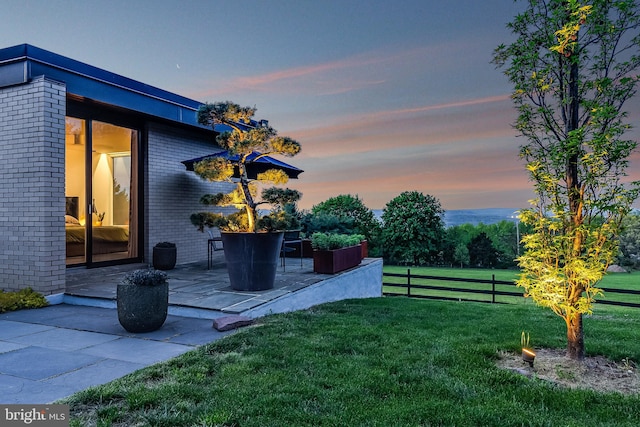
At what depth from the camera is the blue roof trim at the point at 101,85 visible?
211 inches

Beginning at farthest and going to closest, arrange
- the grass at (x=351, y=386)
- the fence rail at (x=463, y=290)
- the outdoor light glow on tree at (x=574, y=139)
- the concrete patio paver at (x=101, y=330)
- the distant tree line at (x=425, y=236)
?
the distant tree line at (x=425, y=236)
the fence rail at (x=463, y=290)
the outdoor light glow on tree at (x=574, y=139)
the concrete patio paver at (x=101, y=330)
the grass at (x=351, y=386)

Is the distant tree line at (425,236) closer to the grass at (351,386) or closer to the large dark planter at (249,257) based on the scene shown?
the large dark planter at (249,257)

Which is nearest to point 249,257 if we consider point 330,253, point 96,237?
point 330,253

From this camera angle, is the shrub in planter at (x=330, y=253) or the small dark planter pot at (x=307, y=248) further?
the small dark planter pot at (x=307, y=248)

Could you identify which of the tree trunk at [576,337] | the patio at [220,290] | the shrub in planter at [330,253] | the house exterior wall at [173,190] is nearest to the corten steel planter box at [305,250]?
the patio at [220,290]

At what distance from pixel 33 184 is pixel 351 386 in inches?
207

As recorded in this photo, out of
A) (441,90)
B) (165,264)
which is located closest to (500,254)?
(441,90)

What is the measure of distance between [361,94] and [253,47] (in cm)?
316

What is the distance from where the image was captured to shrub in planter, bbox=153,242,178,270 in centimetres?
752

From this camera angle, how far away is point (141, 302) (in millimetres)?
3842

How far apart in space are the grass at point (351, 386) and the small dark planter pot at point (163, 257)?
4288mm

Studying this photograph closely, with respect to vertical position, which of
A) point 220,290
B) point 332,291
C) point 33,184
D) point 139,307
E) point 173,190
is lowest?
point 332,291

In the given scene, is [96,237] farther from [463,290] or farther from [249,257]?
[463,290]

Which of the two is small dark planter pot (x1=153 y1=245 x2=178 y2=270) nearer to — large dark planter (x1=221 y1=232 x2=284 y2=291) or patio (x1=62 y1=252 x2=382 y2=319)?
patio (x1=62 y1=252 x2=382 y2=319)
